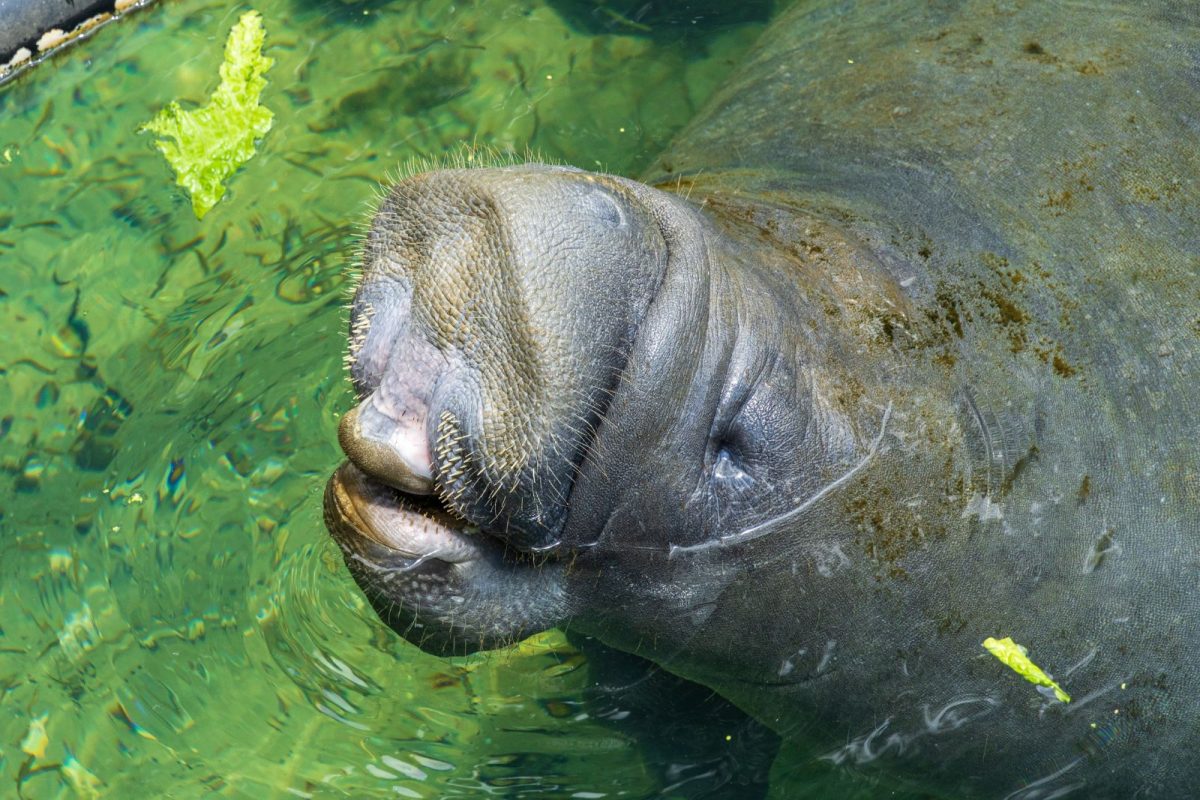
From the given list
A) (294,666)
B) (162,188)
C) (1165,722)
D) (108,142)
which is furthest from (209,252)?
(1165,722)

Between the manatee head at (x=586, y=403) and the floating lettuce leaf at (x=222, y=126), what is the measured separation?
277 cm

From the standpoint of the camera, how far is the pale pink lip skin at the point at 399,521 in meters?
3.21

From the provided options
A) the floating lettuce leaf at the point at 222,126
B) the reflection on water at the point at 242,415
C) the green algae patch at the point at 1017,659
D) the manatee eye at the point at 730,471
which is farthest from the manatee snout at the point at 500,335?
the floating lettuce leaf at the point at 222,126

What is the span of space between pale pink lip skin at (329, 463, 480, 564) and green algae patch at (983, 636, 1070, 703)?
54.8 inches

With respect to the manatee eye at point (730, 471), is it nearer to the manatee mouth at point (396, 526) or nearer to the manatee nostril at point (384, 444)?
the manatee mouth at point (396, 526)

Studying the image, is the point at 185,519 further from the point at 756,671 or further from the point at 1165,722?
the point at 1165,722

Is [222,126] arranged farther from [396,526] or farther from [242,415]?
[396,526]

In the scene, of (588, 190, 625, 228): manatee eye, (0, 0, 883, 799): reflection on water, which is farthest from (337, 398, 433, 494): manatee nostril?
(0, 0, 883, 799): reflection on water

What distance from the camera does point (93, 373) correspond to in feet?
17.8

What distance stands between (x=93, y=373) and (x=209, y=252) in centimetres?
75

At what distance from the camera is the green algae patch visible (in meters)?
3.50

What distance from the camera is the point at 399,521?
321 cm

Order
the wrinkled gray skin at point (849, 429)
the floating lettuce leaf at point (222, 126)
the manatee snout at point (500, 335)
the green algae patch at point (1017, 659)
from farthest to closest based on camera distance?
the floating lettuce leaf at point (222, 126)
the green algae patch at point (1017, 659)
the wrinkled gray skin at point (849, 429)
the manatee snout at point (500, 335)

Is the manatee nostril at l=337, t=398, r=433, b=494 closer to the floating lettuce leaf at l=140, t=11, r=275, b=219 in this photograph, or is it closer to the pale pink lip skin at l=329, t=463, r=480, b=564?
the pale pink lip skin at l=329, t=463, r=480, b=564
